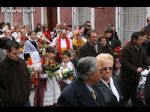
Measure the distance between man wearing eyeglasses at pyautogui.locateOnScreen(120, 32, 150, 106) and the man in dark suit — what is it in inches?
19.4

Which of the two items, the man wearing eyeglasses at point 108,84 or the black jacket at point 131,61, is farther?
the black jacket at point 131,61

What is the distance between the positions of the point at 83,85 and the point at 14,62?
1604mm

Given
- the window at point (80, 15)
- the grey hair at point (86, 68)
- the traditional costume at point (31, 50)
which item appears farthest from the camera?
the window at point (80, 15)

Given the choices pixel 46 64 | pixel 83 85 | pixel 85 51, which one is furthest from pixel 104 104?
pixel 85 51

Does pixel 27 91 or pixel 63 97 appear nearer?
pixel 63 97

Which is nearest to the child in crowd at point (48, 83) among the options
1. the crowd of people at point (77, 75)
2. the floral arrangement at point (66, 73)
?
the crowd of people at point (77, 75)

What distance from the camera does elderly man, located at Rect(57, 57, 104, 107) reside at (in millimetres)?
3395

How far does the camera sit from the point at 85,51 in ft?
22.5

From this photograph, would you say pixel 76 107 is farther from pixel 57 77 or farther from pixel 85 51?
pixel 85 51

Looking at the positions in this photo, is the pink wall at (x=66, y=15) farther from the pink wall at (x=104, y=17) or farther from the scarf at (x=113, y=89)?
the scarf at (x=113, y=89)

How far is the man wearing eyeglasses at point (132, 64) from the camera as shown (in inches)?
265
